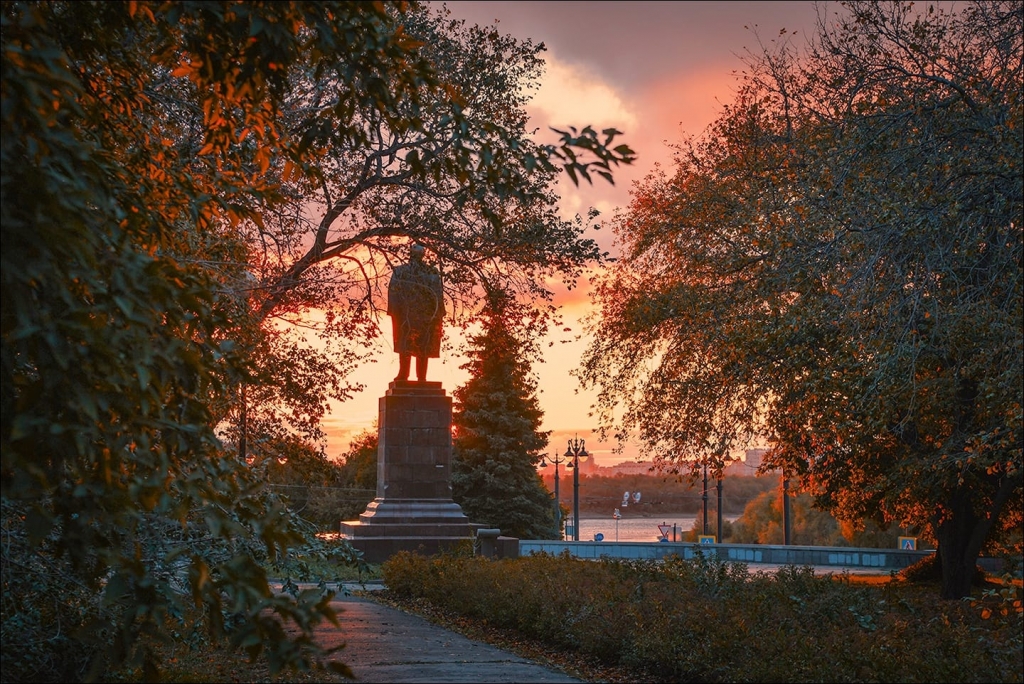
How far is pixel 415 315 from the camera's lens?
19.4 m

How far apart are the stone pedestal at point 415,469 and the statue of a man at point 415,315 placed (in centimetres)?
54

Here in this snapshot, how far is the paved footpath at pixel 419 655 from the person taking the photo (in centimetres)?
805

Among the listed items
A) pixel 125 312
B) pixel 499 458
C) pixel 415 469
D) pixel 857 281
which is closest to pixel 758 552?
pixel 499 458

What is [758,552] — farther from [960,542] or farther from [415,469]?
[415,469]

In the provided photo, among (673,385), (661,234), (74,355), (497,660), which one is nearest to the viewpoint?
(74,355)

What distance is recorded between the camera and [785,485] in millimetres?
24906

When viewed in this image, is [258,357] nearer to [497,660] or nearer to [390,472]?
[497,660]

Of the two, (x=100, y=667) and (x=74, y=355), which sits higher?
(x=74, y=355)

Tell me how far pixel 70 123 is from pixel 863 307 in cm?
964

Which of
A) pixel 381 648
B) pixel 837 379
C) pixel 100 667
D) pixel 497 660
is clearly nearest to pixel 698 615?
pixel 497 660

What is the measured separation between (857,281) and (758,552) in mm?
24176

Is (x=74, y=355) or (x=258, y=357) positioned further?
(x=258, y=357)

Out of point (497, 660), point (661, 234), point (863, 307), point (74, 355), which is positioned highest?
point (661, 234)

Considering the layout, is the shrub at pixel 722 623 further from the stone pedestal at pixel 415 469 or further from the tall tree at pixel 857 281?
the stone pedestal at pixel 415 469
